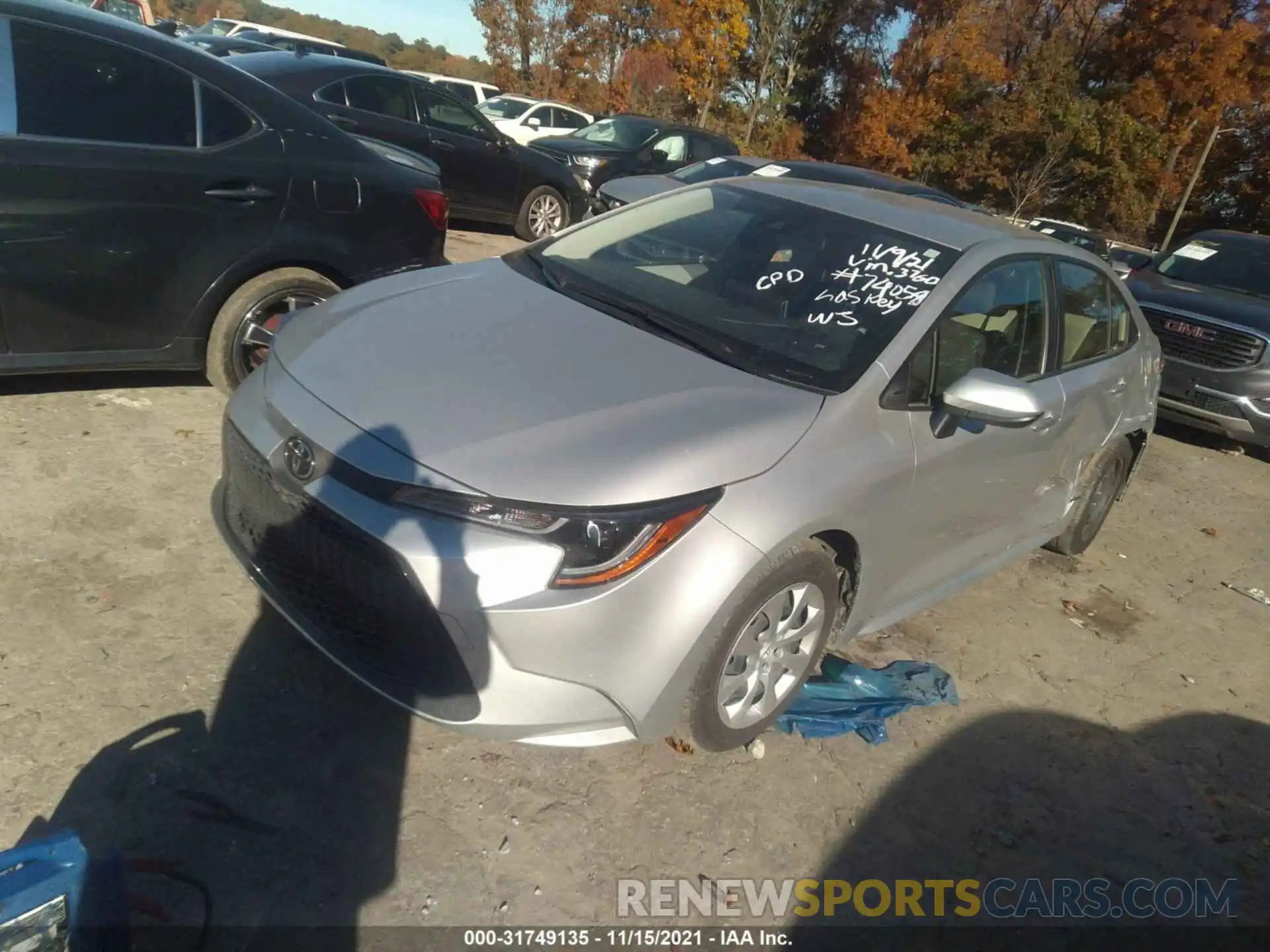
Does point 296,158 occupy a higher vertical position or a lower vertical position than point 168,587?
higher

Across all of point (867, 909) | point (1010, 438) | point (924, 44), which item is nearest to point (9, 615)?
point (867, 909)

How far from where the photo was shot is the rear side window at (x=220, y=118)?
399 cm

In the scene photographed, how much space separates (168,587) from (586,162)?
31.8ft

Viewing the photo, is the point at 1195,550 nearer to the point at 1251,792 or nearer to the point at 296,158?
the point at 1251,792

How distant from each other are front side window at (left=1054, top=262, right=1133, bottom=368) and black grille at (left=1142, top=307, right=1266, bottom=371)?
3113 mm

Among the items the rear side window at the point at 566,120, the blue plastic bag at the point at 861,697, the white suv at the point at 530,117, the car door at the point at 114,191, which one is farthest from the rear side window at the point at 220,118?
the rear side window at the point at 566,120

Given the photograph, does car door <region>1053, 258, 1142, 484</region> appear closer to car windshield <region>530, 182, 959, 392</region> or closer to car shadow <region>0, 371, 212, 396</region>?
car windshield <region>530, 182, 959, 392</region>

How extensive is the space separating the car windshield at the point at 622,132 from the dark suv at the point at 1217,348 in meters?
6.79

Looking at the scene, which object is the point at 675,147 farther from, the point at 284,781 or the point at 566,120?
the point at 284,781

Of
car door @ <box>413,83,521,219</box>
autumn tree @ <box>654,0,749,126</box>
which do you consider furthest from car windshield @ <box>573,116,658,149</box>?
autumn tree @ <box>654,0,749,126</box>

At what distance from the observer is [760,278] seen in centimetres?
341

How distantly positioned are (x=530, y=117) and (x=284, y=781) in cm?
1761

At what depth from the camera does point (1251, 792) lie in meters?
3.38

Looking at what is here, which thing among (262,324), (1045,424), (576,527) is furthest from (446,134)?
(576,527)
